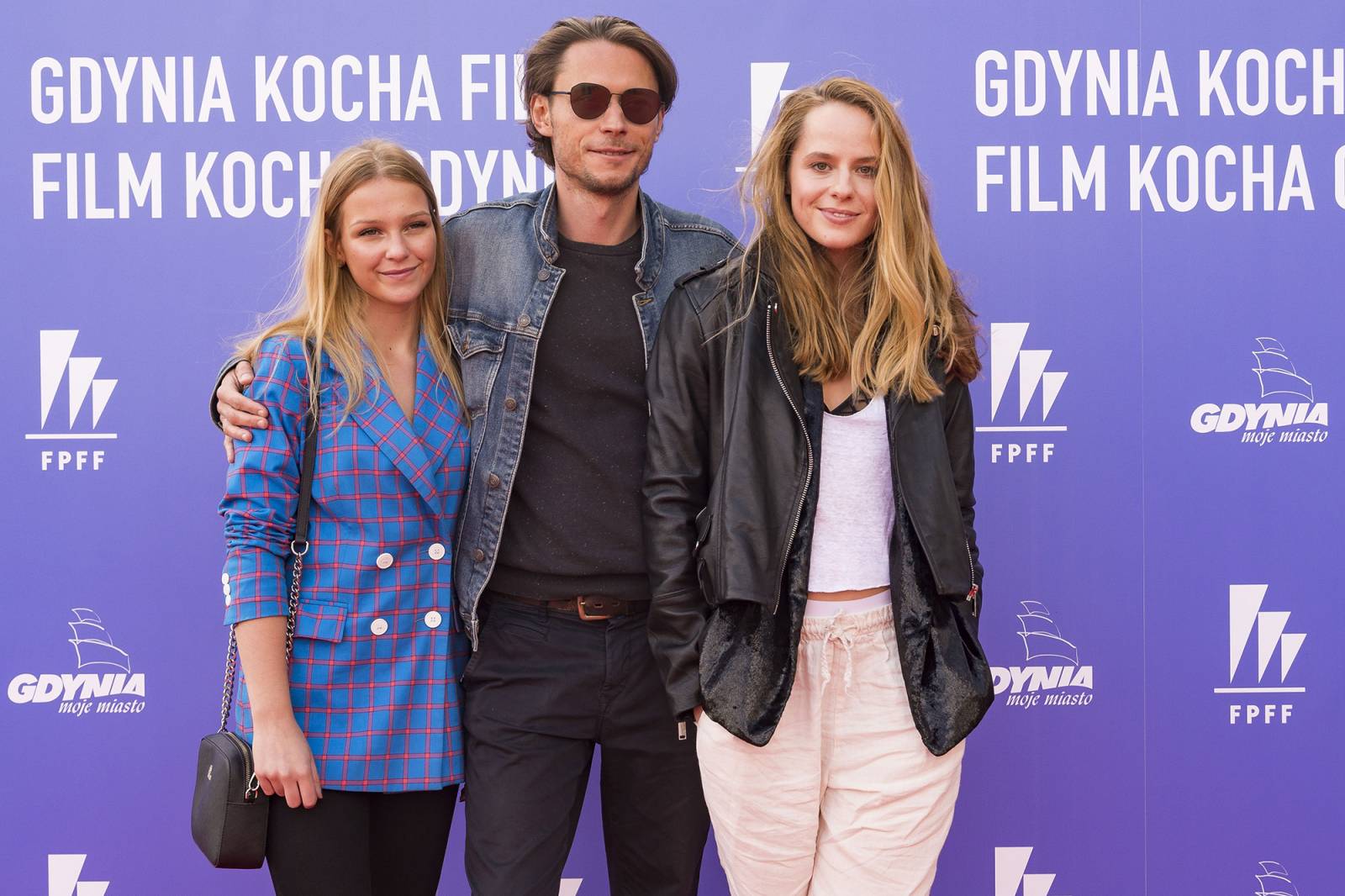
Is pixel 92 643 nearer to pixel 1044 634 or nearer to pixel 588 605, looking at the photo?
pixel 588 605

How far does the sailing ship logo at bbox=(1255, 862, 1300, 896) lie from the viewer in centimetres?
303

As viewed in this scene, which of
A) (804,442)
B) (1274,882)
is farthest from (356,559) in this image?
(1274,882)

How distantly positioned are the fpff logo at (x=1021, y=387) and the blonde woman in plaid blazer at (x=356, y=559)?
148 cm

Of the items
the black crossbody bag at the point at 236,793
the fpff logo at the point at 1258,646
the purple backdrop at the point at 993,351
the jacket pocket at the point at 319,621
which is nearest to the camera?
the black crossbody bag at the point at 236,793

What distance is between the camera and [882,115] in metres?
2.02

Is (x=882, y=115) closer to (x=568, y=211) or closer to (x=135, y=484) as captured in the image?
(x=568, y=211)

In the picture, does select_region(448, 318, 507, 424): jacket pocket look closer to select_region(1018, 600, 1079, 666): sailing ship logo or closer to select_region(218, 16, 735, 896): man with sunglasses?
select_region(218, 16, 735, 896): man with sunglasses

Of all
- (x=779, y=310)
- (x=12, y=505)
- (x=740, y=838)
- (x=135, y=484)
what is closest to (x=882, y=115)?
(x=779, y=310)

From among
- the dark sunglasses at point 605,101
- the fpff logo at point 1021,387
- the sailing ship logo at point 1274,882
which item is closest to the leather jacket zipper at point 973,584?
the fpff logo at point 1021,387

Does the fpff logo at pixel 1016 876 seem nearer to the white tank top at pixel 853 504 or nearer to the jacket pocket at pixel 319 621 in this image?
the white tank top at pixel 853 504

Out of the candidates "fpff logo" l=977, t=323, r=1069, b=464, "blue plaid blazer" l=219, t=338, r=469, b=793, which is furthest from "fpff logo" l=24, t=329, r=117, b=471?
"fpff logo" l=977, t=323, r=1069, b=464

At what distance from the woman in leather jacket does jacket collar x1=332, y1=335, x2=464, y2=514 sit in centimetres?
40

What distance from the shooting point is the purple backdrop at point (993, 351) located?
9.48 feet

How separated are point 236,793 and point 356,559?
0.44 m
